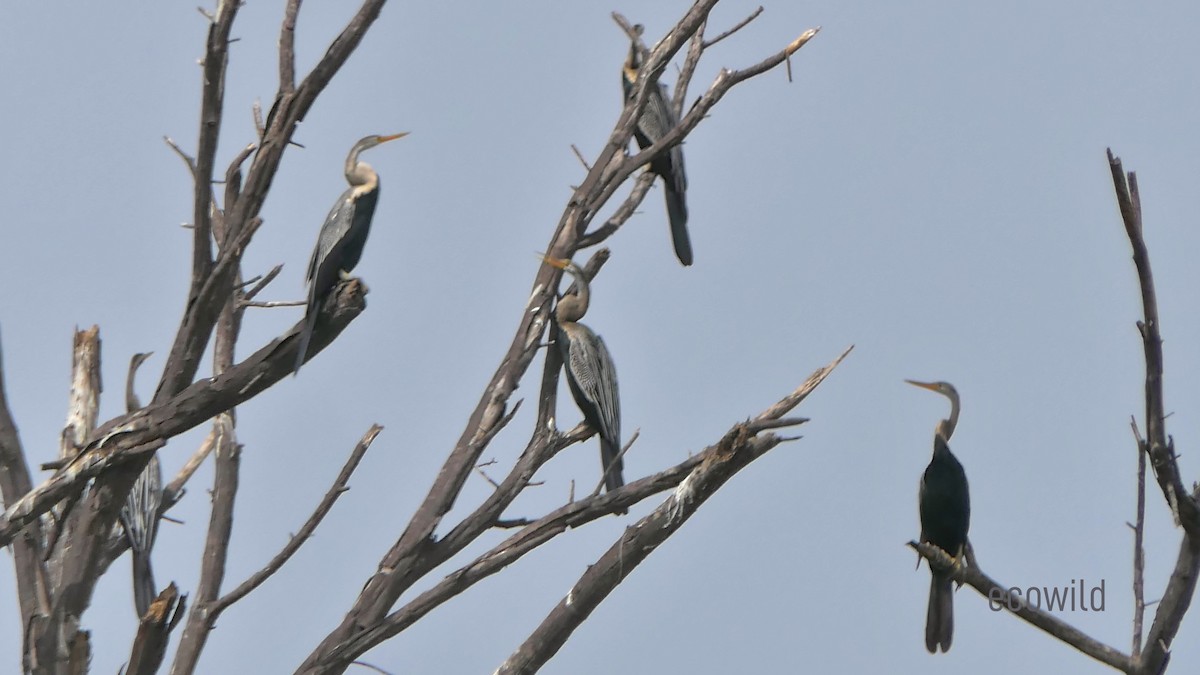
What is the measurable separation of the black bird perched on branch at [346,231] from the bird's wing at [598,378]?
1180 millimetres

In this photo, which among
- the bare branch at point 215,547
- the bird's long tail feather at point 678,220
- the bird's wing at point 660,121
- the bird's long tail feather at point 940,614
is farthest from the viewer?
the bird's long tail feather at point 678,220

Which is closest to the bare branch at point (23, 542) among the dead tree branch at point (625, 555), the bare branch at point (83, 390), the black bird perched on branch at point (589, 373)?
the bare branch at point (83, 390)

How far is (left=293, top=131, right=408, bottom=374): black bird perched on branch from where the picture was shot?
209 inches

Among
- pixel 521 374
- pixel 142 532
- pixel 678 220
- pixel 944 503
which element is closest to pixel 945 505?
pixel 944 503

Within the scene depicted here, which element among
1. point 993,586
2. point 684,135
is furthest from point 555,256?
point 993,586

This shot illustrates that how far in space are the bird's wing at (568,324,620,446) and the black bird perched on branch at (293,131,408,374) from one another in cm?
118

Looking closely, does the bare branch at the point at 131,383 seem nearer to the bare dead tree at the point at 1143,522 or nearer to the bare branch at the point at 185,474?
the bare branch at the point at 185,474

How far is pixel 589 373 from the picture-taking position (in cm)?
668

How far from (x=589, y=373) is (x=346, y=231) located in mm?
1372

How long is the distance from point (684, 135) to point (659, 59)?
1.20 feet

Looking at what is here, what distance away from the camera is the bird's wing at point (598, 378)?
6.60m

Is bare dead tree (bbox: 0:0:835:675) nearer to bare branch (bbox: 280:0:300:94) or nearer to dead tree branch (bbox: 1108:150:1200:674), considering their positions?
bare branch (bbox: 280:0:300:94)

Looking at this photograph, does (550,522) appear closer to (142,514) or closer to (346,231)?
(346,231)

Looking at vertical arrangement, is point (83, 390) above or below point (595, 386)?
above
